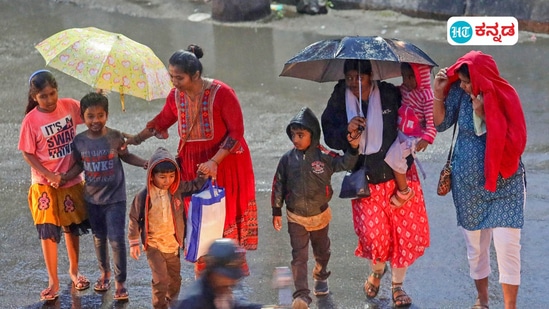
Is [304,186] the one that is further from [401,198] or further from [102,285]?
[102,285]

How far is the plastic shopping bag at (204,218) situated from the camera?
209 inches

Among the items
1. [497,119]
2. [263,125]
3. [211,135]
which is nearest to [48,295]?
[211,135]

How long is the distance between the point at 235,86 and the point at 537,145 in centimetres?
341

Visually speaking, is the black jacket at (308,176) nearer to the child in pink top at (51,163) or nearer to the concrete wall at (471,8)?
the child in pink top at (51,163)

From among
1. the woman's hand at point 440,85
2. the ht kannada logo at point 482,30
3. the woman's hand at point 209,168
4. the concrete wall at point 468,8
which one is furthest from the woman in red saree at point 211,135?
the concrete wall at point 468,8

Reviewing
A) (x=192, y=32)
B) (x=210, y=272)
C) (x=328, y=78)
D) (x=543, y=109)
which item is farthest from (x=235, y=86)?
(x=210, y=272)

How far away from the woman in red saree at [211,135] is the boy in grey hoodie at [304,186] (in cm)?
24

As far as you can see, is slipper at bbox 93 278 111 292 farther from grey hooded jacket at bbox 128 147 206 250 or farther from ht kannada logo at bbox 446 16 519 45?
ht kannada logo at bbox 446 16 519 45

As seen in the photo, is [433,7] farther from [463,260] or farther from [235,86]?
[463,260]

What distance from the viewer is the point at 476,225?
5.18 metres

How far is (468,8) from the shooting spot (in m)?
11.8

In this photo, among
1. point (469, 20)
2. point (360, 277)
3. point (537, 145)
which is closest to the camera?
point (360, 277)

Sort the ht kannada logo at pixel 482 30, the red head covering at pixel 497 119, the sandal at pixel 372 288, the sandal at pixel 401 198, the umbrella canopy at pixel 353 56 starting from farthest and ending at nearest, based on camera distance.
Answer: the ht kannada logo at pixel 482 30
the sandal at pixel 372 288
the sandal at pixel 401 198
the umbrella canopy at pixel 353 56
the red head covering at pixel 497 119

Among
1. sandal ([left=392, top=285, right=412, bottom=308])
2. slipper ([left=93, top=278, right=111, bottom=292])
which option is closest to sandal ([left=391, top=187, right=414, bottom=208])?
sandal ([left=392, top=285, right=412, bottom=308])
